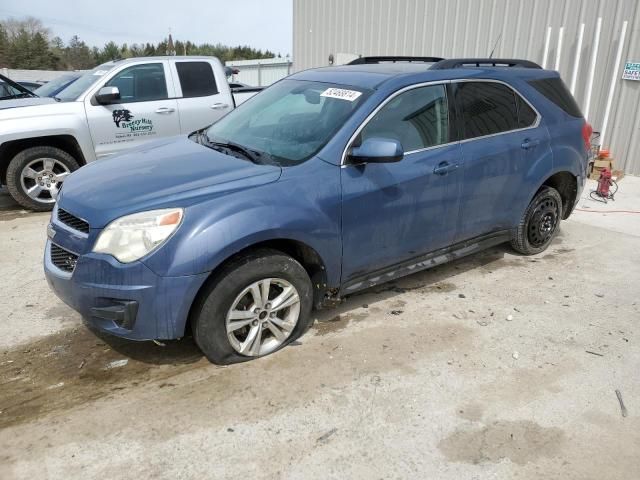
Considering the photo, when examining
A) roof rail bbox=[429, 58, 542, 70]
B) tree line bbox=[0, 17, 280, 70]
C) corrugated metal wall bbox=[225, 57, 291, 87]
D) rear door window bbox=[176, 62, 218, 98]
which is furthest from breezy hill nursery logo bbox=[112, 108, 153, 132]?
tree line bbox=[0, 17, 280, 70]

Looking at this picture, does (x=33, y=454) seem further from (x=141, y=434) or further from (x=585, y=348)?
(x=585, y=348)

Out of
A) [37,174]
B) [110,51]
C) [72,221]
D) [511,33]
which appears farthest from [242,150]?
[110,51]

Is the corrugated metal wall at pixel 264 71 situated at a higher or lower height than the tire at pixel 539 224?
higher

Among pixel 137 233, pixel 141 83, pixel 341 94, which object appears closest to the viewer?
pixel 137 233

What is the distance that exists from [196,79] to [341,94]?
14.6 feet

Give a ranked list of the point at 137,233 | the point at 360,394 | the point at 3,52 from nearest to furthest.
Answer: the point at 137,233, the point at 360,394, the point at 3,52

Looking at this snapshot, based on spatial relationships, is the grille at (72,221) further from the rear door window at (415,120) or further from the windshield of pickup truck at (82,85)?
the windshield of pickup truck at (82,85)

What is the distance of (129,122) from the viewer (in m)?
6.92

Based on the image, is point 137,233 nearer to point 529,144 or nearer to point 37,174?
point 529,144

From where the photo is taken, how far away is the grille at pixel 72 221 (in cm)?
298

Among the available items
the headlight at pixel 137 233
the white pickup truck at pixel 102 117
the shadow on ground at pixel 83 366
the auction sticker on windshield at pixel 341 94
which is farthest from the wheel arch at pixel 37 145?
the headlight at pixel 137 233

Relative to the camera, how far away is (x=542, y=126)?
4.62 m

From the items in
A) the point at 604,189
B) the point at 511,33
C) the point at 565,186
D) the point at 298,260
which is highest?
the point at 511,33

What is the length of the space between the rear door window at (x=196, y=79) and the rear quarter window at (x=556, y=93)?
15.2 ft
